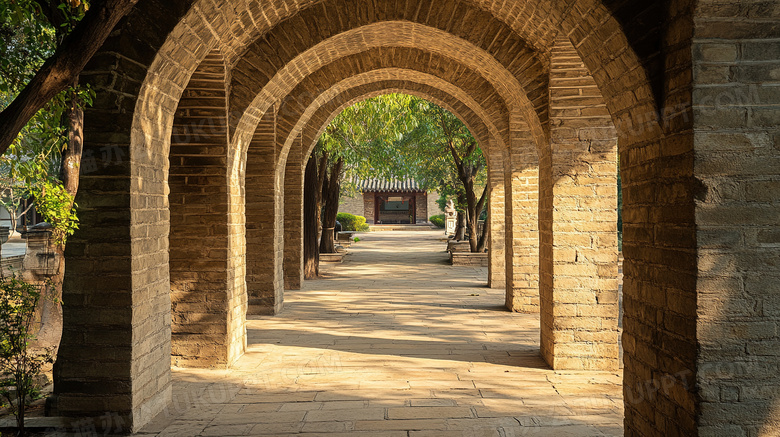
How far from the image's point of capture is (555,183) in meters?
5.66

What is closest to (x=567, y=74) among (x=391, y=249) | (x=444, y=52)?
(x=444, y=52)

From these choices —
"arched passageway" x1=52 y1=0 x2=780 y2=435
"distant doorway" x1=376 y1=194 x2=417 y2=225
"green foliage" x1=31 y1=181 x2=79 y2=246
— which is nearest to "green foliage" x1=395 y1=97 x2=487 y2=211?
"arched passageway" x1=52 y1=0 x2=780 y2=435

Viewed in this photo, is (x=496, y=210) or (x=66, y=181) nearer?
(x=66, y=181)

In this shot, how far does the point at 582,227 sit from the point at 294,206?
6.61m

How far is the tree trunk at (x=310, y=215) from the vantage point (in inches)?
490

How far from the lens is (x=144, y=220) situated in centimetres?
423

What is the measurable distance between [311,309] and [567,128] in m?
5.29

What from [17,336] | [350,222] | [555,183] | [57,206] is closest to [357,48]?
[555,183]

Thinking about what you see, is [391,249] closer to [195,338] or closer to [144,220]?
[195,338]

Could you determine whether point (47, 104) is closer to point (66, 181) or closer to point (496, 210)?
point (66, 181)

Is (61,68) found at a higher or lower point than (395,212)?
higher

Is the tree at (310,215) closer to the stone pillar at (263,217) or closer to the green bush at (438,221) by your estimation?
the stone pillar at (263,217)

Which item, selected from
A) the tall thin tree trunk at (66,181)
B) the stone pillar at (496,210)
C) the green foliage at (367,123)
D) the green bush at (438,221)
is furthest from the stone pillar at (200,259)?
the green bush at (438,221)

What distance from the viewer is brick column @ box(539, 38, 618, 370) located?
5629 mm
